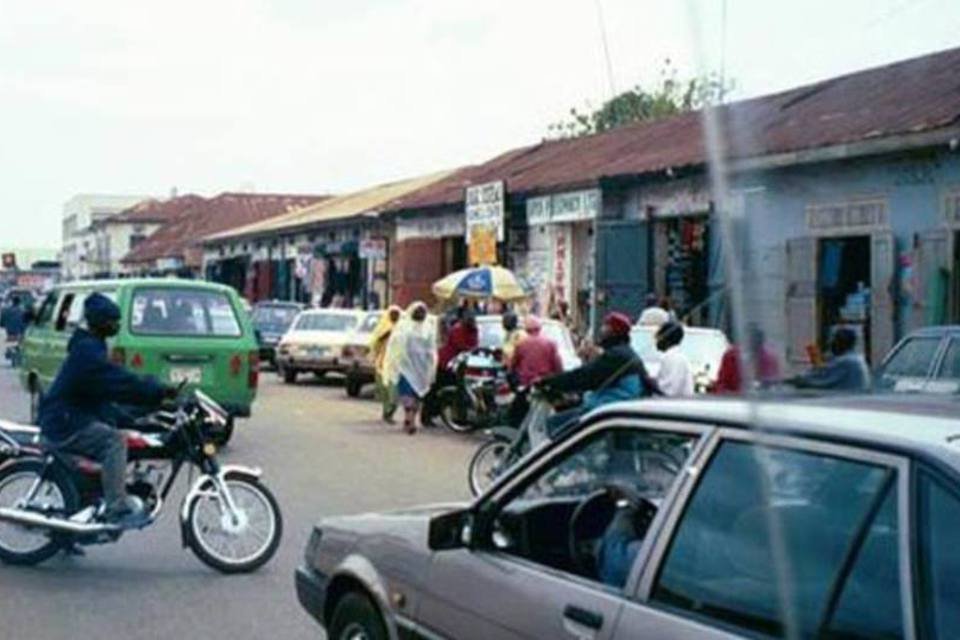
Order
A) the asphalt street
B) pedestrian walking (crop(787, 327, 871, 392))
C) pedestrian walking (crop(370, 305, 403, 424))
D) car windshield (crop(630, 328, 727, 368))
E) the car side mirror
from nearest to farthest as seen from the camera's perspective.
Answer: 1. pedestrian walking (crop(787, 327, 871, 392))
2. the car side mirror
3. the asphalt street
4. car windshield (crop(630, 328, 727, 368))
5. pedestrian walking (crop(370, 305, 403, 424))

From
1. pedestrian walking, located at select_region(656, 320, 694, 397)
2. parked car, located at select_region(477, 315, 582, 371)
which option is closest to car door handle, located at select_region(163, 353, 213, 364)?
parked car, located at select_region(477, 315, 582, 371)

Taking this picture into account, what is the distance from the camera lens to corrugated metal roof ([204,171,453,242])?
4294 centimetres

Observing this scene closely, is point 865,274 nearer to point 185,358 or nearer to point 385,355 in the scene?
point 385,355

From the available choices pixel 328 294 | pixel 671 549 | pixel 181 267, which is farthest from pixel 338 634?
pixel 181 267

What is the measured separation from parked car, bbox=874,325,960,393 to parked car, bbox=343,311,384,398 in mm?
13599

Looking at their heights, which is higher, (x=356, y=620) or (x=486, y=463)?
(x=356, y=620)

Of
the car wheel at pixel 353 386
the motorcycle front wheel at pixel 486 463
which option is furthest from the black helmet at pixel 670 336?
the car wheel at pixel 353 386

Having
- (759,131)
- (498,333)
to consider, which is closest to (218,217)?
(498,333)

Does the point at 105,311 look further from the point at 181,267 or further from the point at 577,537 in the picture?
the point at 181,267

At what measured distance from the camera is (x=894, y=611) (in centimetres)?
327

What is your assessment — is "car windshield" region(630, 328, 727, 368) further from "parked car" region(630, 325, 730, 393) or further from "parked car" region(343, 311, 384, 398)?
"parked car" region(343, 311, 384, 398)

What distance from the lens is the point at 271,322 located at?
35969 millimetres

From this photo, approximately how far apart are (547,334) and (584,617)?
15.5 m

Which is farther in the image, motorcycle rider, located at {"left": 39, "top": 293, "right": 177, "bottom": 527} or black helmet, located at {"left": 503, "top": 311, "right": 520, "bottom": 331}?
black helmet, located at {"left": 503, "top": 311, "right": 520, "bottom": 331}
